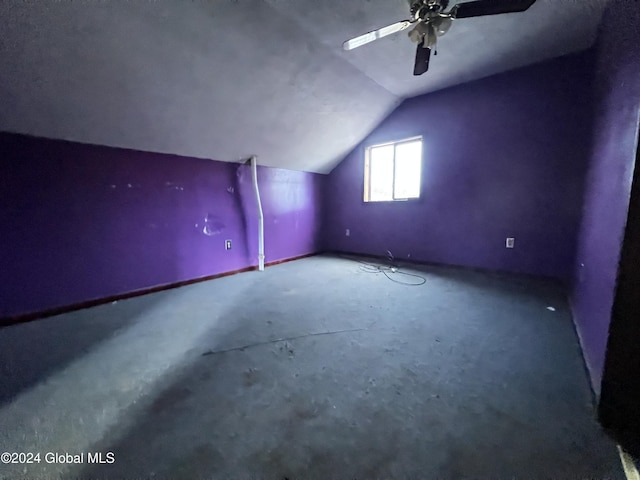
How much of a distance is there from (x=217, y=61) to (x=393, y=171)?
3.11 m

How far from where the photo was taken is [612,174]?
53.3 inches

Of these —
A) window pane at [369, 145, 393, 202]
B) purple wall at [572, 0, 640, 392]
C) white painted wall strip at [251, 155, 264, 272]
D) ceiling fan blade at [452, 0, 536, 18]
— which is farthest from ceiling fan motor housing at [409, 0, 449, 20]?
window pane at [369, 145, 393, 202]

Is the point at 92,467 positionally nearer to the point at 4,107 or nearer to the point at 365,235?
the point at 4,107

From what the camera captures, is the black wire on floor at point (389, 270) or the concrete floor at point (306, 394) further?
the black wire on floor at point (389, 270)

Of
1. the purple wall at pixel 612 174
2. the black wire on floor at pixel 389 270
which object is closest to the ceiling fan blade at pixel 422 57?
the purple wall at pixel 612 174

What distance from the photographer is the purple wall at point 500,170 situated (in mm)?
→ 2795

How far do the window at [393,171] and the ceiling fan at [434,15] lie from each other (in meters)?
2.17

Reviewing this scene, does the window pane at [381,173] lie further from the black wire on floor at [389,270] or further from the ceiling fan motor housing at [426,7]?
the ceiling fan motor housing at [426,7]

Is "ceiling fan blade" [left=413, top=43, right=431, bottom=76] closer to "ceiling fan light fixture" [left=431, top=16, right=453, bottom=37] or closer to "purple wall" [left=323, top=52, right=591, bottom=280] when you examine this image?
"ceiling fan light fixture" [left=431, top=16, right=453, bottom=37]

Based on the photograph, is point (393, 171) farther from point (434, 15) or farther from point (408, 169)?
point (434, 15)

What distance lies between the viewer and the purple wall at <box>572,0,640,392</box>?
3.51 feet

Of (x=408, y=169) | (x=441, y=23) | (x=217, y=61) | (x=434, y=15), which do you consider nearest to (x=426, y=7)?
(x=434, y=15)

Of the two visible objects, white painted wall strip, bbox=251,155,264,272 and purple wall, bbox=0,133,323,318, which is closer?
purple wall, bbox=0,133,323,318

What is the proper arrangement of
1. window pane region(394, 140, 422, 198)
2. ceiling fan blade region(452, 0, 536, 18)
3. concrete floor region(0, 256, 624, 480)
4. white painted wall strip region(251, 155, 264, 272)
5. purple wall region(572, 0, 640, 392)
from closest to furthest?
concrete floor region(0, 256, 624, 480)
purple wall region(572, 0, 640, 392)
ceiling fan blade region(452, 0, 536, 18)
white painted wall strip region(251, 155, 264, 272)
window pane region(394, 140, 422, 198)
